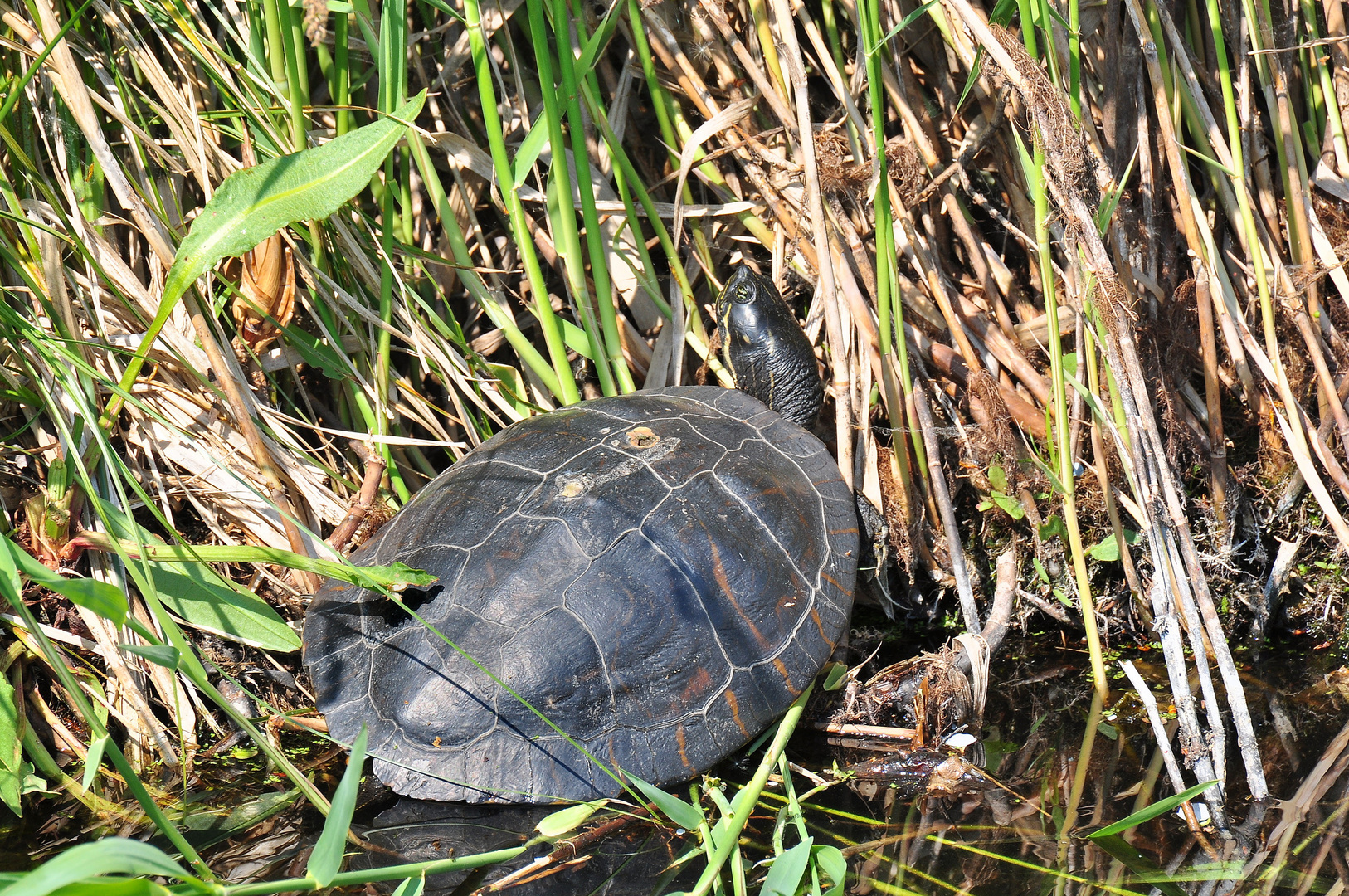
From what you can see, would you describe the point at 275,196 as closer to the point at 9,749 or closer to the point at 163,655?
the point at 163,655

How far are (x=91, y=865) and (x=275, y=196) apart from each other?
109 cm

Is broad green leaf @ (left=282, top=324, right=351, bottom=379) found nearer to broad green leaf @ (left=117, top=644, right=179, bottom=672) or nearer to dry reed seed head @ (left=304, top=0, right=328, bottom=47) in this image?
dry reed seed head @ (left=304, top=0, right=328, bottom=47)

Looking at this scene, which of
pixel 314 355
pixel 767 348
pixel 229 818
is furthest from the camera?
pixel 767 348

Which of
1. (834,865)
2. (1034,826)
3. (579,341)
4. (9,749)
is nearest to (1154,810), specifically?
(1034,826)

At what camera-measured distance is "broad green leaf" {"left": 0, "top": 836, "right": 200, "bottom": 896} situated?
2.55ft

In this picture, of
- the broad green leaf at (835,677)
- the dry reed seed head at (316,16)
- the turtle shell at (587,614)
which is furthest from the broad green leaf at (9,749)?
the broad green leaf at (835,677)

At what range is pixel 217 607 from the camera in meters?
1.95

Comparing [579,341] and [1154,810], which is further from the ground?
[579,341]

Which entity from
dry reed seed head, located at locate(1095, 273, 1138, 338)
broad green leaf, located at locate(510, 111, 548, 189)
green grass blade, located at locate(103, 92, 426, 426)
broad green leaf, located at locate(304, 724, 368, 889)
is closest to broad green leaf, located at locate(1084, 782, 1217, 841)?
dry reed seed head, located at locate(1095, 273, 1138, 338)

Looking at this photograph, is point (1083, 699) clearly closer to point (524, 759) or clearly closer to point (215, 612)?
point (524, 759)

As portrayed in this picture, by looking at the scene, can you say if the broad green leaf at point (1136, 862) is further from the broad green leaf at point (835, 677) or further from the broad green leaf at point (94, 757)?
the broad green leaf at point (94, 757)

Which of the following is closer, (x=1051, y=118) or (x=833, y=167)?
(x=1051, y=118)

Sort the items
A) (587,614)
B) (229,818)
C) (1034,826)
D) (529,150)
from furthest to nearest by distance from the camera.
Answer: (529,150) < (587,614) < (229,818) < (1034,826)

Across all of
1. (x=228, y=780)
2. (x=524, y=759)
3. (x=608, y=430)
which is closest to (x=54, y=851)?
(x=228, y=780)
